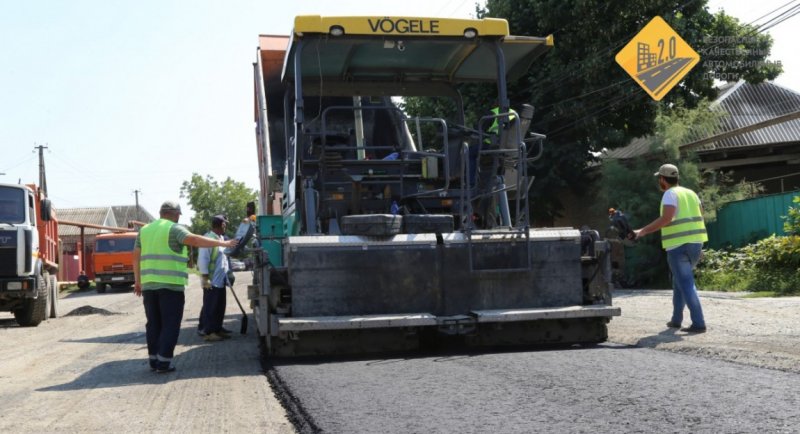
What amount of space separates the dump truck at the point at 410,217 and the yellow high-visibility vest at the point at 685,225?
763 mm

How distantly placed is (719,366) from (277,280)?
123 inches

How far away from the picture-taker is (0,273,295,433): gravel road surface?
4.71m

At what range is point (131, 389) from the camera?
5.95 metres

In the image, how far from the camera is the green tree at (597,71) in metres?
18.8

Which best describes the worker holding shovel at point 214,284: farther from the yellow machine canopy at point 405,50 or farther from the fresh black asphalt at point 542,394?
the fresh black asphalt at point 542,394

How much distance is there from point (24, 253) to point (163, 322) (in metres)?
7.88

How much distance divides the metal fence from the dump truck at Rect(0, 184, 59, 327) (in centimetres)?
1292

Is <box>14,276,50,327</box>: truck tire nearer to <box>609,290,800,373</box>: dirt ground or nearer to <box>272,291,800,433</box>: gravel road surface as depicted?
<box>272,291,800,433</box>: gravel road surface

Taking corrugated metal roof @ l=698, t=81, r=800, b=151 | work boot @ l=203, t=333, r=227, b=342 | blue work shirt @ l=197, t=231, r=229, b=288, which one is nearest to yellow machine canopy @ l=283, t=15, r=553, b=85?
blue work shirt @ l=197, t=231, r=229, b=288

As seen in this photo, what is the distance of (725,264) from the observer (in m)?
15.2

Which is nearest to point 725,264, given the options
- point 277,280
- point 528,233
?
point 528,233

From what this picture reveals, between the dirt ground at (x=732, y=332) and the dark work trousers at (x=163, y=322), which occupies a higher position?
the dark work trousers at (x=163, y=322)

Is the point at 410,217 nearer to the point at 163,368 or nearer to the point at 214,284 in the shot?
the point at 163,368

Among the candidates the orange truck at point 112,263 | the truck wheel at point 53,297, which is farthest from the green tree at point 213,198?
the truck wheel at point 53,297
